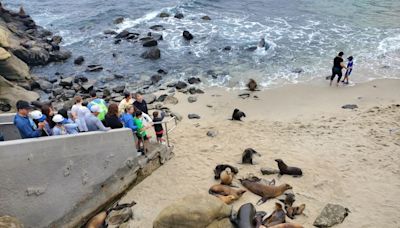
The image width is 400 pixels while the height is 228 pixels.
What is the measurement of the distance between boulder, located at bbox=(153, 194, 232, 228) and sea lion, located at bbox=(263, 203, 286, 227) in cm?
114

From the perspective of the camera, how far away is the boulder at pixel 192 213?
895 centimetres

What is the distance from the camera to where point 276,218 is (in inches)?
388

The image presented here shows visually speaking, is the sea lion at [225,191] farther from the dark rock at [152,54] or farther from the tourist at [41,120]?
the dark rock at [152,54]

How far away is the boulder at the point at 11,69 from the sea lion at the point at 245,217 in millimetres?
15957

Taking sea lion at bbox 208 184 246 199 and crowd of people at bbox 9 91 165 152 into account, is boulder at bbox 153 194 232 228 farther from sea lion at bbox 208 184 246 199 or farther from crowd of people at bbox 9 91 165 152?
crowd of people at bbox 9 91 165 152

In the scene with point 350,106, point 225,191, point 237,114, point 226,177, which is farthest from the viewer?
point 350,106

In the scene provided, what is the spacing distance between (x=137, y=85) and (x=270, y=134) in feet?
29.2

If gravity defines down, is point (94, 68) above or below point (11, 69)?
below

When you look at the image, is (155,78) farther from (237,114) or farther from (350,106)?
(350,106)

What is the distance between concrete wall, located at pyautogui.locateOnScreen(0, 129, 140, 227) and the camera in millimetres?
8430

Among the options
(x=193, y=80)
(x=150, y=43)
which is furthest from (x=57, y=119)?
(x=150, y=43)

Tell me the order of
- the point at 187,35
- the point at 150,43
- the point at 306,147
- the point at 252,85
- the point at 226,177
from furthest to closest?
the point at 187,35 → the point at 150,43 → the point at 252,85 → the point at 306,147 → the point at 226,177

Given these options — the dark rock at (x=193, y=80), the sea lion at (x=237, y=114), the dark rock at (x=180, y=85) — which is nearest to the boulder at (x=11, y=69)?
the dark rock at (x=180, y=85)

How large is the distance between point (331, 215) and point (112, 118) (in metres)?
6.19
